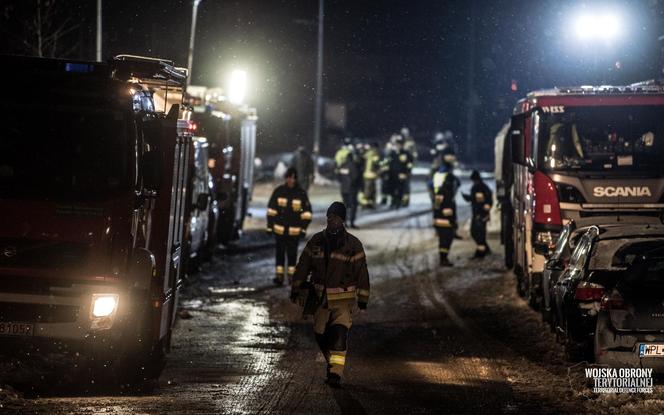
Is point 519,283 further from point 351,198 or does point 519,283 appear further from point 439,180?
point 351,198

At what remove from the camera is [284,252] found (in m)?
17.2

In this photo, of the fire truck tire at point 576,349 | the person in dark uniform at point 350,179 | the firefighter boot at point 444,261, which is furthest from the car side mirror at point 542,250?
the person in dark uniform at point 350,179

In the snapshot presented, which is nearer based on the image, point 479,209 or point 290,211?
point 290,211

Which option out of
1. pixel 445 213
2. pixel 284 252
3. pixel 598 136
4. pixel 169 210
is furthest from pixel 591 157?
pixel 169 210

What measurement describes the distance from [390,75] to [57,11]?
37.9 meters

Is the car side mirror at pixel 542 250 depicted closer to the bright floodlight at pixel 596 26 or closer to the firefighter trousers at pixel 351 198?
the bright floodlight at pixel 596 26

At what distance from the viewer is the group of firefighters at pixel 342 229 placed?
9633 millimetres

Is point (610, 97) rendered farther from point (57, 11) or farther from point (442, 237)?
point (57, 11)

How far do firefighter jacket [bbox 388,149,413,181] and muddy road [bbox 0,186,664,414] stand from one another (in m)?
11.6

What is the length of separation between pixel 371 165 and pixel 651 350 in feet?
72.2

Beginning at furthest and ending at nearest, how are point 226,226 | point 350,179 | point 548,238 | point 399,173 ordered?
1. point 399,173
2. point 350,179
3. point 226,226
4. point 548,238

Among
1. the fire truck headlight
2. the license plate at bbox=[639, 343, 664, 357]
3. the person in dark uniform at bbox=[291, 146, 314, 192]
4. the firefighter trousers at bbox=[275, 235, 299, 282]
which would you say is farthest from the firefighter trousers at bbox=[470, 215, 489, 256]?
the fire truck headlight

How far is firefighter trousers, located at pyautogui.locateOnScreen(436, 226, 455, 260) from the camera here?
19750 millimetres

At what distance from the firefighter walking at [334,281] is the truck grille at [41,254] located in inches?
73.8
